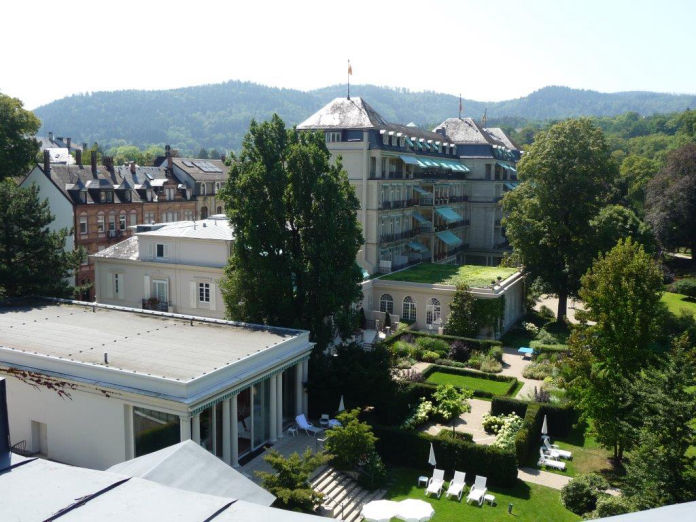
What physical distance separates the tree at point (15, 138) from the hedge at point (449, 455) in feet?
138

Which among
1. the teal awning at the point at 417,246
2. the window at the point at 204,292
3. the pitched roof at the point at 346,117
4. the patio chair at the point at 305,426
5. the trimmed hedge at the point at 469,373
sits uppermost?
the pitched roof at the point at 346,117

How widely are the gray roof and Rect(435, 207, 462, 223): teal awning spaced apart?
180 feet

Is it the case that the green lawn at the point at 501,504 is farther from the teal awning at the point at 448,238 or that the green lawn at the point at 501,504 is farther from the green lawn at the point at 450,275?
the teal awning at the point at 448,238

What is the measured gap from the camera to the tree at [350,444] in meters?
23.8

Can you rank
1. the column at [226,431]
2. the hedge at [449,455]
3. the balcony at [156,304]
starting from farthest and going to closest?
1. the balcony at [156,304]
2. the hedge at [449,455]
3. the column at [226,431]

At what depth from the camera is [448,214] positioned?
63.5 meters

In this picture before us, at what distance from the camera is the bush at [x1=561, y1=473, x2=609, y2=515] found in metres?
22.6

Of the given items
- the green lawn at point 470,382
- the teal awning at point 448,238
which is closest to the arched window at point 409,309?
the green lawn at point 470,382

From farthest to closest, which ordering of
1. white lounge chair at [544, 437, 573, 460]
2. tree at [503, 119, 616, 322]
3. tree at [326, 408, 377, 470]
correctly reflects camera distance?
tree at [503, 119, 616, 322] → white lounge chair at [544, 437, 573, 460] → tree at [326, 408, 377, 470]

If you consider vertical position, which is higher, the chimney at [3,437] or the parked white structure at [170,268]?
the chimney at [3,437]

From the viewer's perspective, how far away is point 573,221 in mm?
46469

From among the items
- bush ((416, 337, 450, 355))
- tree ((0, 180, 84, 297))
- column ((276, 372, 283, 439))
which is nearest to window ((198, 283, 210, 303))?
tree ((0, 180, 84, 297))

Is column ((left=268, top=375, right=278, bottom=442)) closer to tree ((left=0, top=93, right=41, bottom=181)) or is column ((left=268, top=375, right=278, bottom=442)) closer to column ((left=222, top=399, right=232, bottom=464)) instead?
column ((left=222, top=399, right=232, bottom=464))

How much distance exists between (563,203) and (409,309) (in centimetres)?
1383
